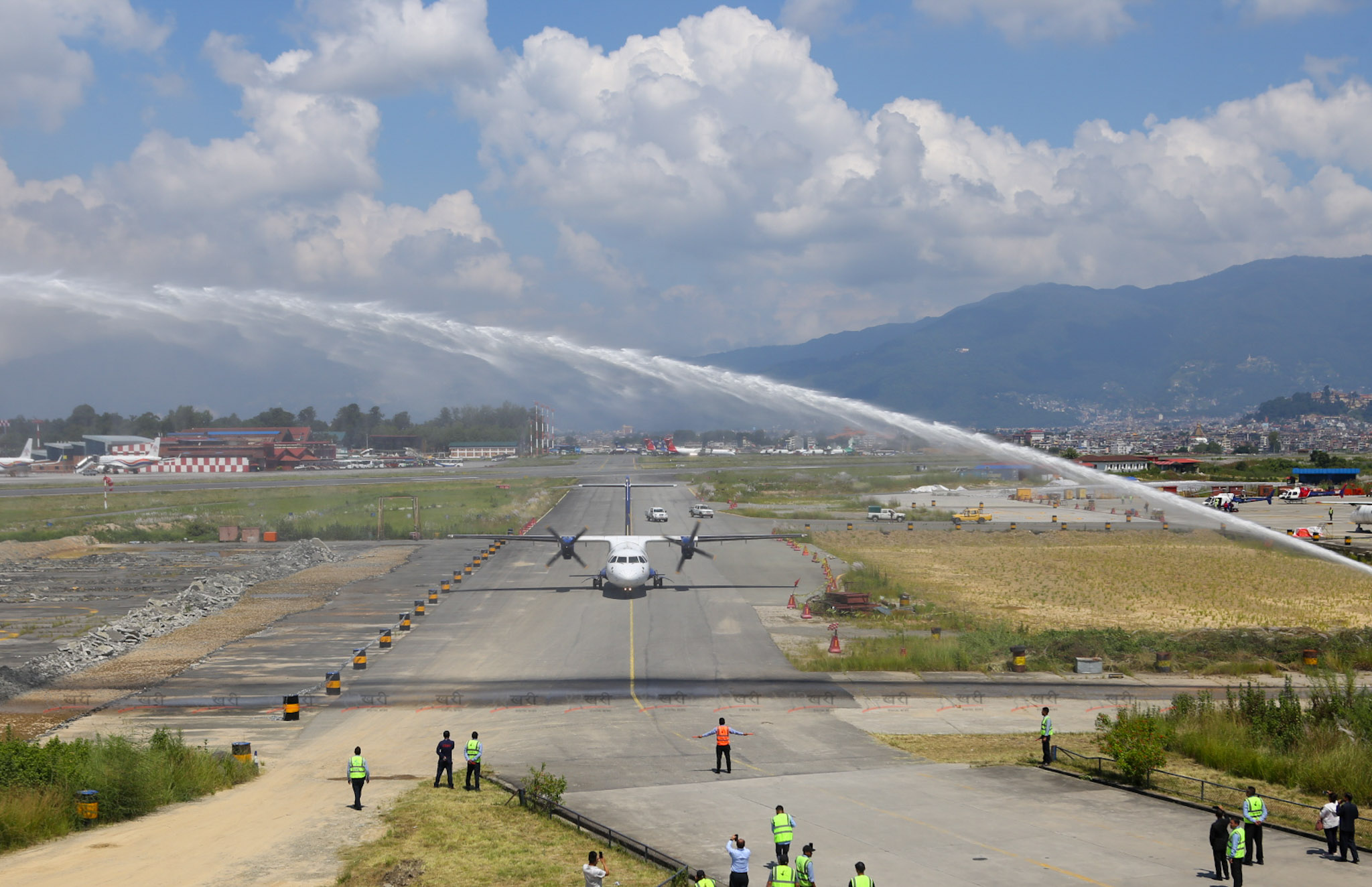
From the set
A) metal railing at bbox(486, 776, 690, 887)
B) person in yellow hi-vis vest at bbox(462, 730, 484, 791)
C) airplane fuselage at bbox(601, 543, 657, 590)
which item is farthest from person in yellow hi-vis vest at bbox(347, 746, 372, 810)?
airplane fuselage at bbox(601, 543, 657, 590)

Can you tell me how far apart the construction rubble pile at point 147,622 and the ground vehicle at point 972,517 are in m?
61.9

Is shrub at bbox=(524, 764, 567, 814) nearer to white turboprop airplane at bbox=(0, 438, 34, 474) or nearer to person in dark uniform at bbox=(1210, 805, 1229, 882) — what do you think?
person in dark uniform at bbox=(1210, 805, 1229, 882)

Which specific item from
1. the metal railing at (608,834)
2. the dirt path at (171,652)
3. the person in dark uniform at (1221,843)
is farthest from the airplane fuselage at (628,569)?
the person in dark uniform at (1221,843)

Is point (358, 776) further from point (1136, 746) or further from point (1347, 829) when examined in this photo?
point (1347, 829)

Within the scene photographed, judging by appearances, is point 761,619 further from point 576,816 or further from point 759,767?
point 576,816

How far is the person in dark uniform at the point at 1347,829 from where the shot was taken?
18047 millimetres

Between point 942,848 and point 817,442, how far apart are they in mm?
173217

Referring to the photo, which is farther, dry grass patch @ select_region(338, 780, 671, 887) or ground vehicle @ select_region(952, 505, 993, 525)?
ground vehicle @ select_region(952, 505, 993, 525)

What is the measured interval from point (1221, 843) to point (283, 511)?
9628 centimetres

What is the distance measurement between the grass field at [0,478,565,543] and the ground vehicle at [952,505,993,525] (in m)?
44.0

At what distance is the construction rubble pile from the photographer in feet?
116

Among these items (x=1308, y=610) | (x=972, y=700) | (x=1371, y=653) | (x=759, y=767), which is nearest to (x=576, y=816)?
(x=759, y=767)


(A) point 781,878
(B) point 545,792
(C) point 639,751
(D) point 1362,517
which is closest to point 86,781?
(B) point 545,792

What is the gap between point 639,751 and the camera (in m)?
26.8
